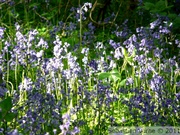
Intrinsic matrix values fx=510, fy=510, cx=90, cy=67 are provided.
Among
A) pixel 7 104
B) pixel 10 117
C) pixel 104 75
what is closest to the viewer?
pixel 7 104

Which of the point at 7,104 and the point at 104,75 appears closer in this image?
the point at 7,104

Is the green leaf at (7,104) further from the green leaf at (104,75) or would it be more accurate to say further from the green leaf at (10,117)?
the green leaf at (104,75)

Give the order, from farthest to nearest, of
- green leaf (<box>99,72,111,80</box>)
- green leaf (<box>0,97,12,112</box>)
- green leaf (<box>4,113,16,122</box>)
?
green leaf (<box>99,72,111,80</box>) → green leaf (<box>4,113,16,122</box>) → green leaf (<box>0,97,12,112</box>)

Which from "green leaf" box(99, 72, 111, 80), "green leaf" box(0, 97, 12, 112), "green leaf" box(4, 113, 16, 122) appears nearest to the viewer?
"green leaf" box(0, 97, 12, 112)

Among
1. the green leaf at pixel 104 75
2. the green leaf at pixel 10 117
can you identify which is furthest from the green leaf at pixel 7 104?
the green leaf at pixel 104 75

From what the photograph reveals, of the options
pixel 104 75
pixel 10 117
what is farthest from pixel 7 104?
pixel 104 75

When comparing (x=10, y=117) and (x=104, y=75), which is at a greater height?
(x=104, y=75)

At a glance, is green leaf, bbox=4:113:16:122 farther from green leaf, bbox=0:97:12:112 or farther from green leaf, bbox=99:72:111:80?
green leaf, bbox=99:72:111:80

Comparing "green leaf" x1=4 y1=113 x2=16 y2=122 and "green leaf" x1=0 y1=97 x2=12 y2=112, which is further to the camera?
"green leaf" x1=4 y1=113 x2=16 y2=122

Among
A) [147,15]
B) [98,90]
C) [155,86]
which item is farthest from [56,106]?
[147,15]

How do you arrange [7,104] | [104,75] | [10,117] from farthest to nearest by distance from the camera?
[104,75] < [10,117] < [7,104]

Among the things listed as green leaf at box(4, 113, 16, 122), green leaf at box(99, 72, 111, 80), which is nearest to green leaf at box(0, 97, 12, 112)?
green leaf at box(4, 113, 16, 122)

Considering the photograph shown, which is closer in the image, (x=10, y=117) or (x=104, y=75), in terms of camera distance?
(x=10, y=117)

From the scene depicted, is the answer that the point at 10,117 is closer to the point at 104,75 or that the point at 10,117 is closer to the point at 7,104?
the point at 7,104
